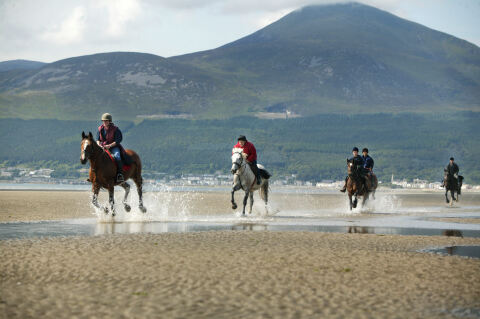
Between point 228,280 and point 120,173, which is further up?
point 120,173

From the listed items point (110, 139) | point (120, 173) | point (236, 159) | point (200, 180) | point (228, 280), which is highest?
point (110, 139)

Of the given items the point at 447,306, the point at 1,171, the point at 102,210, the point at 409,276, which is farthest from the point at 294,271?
the point at 1,171

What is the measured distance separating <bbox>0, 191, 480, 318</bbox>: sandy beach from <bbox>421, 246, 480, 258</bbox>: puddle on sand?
47 centimetres

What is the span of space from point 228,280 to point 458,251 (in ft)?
20.0

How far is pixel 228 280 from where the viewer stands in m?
9.52

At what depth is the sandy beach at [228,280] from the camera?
7770 mm

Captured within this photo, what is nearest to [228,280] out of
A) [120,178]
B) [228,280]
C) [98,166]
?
[228,280]

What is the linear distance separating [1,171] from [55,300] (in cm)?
18551

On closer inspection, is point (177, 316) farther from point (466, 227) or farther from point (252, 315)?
point (466, 227)

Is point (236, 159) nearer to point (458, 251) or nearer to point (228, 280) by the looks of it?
point (458, 251)

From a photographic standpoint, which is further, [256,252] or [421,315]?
[256,252]

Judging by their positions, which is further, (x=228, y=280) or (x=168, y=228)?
(x=168, y=228)

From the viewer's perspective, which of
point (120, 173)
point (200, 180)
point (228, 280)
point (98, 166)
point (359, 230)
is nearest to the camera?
point (228, 280)

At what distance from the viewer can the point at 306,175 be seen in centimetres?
19925
